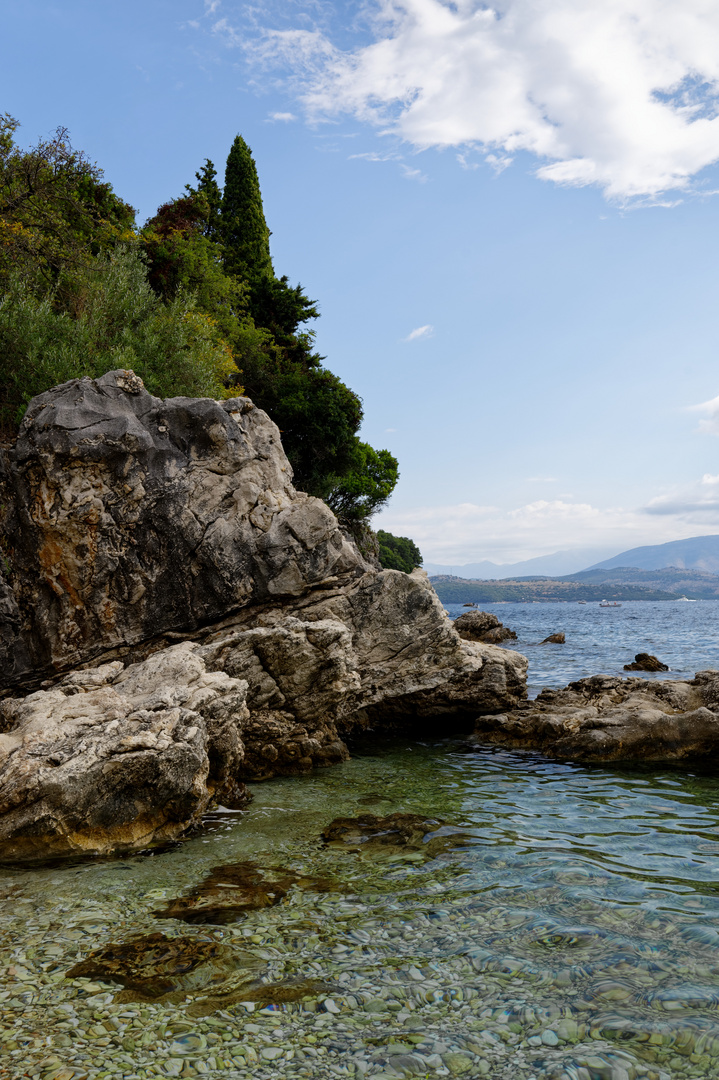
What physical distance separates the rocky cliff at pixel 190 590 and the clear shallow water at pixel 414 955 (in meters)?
3.10

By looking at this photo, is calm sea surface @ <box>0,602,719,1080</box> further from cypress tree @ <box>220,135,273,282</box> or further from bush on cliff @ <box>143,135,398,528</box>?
cypress tree @ <box>220,135,273,282</box>

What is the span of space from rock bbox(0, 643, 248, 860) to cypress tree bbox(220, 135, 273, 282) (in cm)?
3500

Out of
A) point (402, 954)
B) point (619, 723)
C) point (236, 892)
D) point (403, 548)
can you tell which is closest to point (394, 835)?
point (236, 892)

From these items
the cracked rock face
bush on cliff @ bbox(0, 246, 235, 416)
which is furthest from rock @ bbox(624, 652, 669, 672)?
bush on cliff @ bbox(0, 246, 235, 416)

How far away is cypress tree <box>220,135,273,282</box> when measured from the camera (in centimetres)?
4031

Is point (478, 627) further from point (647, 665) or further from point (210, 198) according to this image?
point (210, 198)

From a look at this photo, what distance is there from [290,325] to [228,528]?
28.2m

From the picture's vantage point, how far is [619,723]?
1492 cm

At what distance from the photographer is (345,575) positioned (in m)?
16.0

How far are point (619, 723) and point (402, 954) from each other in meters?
10.3

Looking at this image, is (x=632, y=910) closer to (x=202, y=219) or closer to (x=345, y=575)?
(x=345, y=575)

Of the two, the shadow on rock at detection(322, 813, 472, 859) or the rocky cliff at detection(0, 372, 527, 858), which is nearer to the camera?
the shadow on rock at detection(322, 813, 472, 859)

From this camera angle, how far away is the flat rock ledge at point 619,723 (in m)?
14.3

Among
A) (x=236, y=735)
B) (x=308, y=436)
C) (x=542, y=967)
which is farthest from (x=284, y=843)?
(x=308, y=436)
